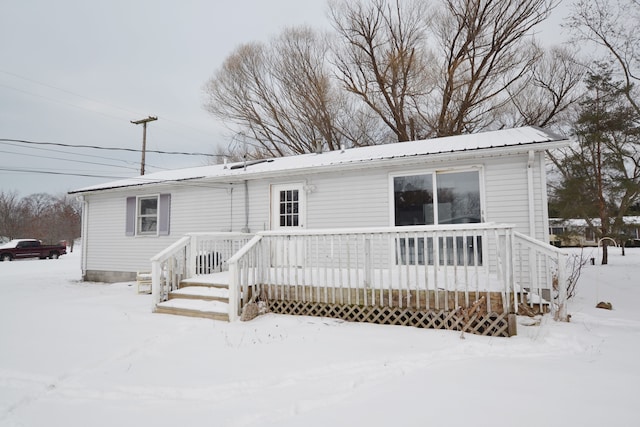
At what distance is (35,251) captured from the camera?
23.0 m

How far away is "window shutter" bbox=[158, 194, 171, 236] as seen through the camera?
33.1ft

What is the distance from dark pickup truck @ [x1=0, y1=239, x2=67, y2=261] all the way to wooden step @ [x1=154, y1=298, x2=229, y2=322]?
74.9 ft

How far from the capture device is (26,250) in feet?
74.1

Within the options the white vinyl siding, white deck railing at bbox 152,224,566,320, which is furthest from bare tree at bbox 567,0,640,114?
white deck railing at bbox 152,224,566,320

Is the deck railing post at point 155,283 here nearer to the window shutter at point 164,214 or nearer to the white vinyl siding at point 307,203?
the white vinyl siding at point 307,203

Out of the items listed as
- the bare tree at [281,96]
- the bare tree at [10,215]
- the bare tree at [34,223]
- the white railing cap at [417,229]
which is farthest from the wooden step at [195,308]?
the bare tree at [10,215]

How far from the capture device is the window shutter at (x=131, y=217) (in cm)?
1065

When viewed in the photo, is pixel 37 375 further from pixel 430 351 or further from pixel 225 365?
pixel 430 351

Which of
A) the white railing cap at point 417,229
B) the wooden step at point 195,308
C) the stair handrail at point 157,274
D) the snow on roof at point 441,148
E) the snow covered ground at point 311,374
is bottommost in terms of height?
the snow covered ground at point 311,374

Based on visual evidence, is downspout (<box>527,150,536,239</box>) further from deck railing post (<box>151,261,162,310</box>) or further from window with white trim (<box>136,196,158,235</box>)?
window with white trim (<box>136,196,158,235</box>)

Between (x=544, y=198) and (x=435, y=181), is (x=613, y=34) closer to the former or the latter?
(x=544, y=198)

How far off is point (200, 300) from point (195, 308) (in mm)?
337

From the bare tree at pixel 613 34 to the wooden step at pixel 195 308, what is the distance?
17201 mm

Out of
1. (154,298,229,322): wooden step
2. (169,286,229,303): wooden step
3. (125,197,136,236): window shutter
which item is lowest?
(154,298,229,322): wooden step
